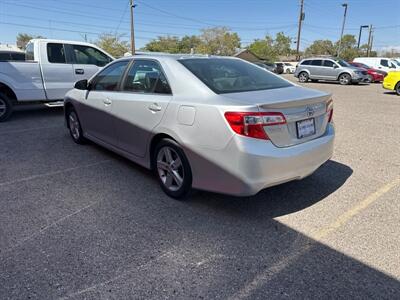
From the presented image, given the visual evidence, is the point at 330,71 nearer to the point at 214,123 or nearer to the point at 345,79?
the point at 345,79

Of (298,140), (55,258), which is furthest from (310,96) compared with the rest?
(55,258)

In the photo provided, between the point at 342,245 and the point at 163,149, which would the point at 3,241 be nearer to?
the point at 163,149

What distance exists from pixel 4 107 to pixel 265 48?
246 ft

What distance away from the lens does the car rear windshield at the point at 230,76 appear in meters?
3.21

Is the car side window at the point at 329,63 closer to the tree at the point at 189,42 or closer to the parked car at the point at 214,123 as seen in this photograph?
the parked car at the point at 214,123

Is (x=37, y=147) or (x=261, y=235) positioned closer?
(x=261, y=235)

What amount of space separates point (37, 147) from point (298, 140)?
4.56 metres

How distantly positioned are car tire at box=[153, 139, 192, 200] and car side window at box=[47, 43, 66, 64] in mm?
5731

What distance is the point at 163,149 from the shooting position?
3.42 metres

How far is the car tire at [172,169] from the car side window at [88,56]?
19.5 ft

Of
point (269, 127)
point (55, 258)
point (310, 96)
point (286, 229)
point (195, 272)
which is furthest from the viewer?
point (310, 96)

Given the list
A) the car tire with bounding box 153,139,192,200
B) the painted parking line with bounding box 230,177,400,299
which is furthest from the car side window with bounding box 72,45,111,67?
the painted parking line with bounding box 230,177,400,299

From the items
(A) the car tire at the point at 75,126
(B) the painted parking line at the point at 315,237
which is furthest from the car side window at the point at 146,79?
(B) the painted parking line at the point at 315,237

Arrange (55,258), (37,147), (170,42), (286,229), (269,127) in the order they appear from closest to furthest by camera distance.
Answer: (55,258), (269,127), (286,229), (37,147), (170,42)
